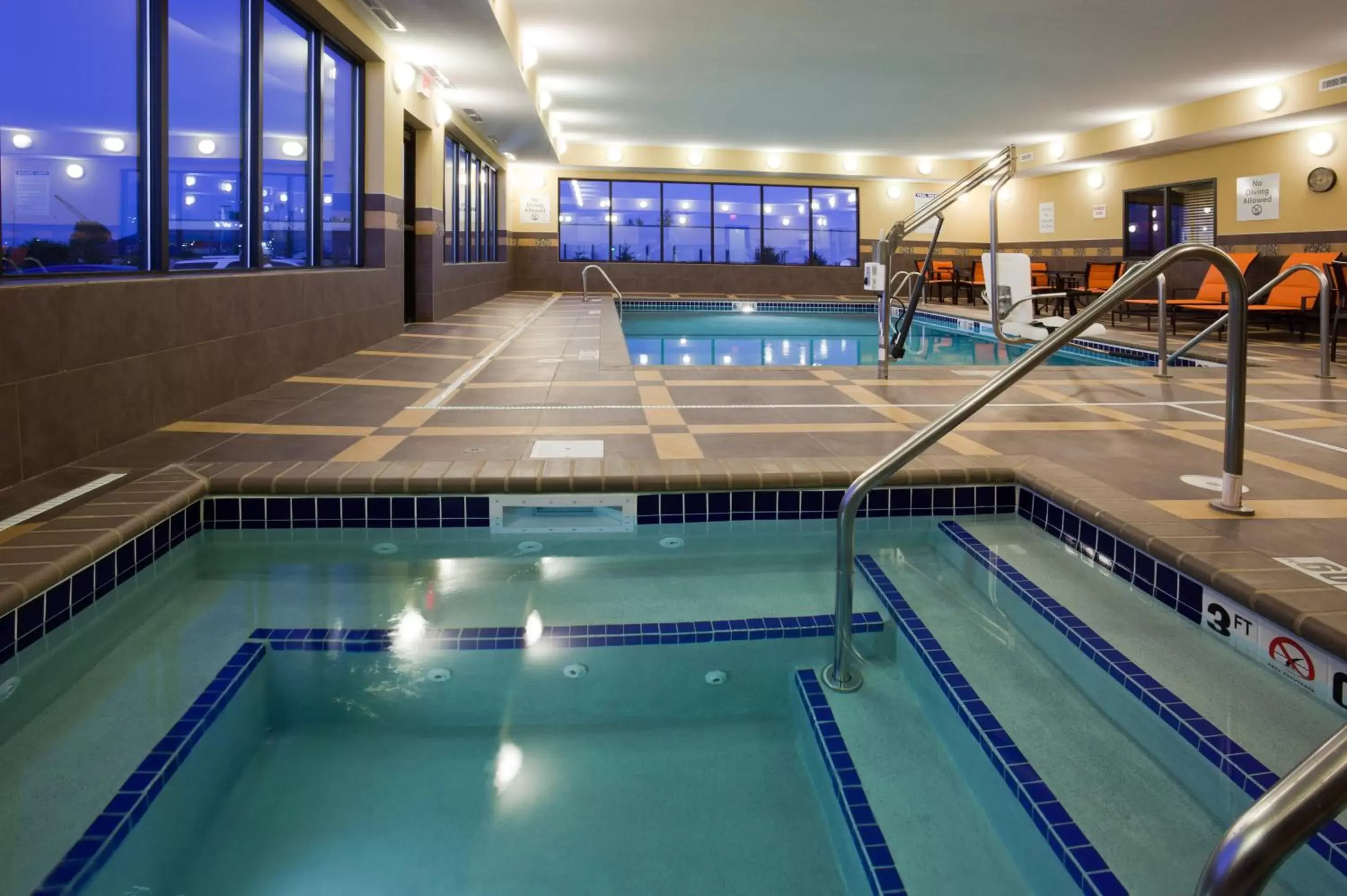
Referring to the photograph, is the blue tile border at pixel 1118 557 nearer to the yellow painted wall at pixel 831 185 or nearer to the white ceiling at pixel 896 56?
the white ceiling at pixel 896 56

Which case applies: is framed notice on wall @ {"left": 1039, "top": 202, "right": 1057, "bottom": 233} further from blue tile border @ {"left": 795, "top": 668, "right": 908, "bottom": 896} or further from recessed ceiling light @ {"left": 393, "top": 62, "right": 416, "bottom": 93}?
blue tile border @ {"left": 795, "top": 668, "right": 908, "bottom": 896}

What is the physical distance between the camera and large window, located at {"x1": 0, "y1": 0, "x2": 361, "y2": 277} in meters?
3.02

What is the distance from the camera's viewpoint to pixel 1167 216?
11.6 meters

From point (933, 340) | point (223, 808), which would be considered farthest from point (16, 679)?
point (933, 340)

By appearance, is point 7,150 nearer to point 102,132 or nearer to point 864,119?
point 102,132

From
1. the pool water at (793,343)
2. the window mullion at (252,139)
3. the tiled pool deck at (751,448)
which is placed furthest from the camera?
the pool water at (793,343)

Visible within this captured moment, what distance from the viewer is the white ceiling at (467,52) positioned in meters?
5.88

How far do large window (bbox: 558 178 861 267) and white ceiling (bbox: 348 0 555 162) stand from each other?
19.5ft

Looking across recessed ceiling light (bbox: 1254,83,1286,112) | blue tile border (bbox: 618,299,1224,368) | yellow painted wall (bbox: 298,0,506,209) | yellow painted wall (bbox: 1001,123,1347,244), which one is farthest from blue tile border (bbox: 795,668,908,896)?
blue tile border (bbox: 618,299,1224,368)

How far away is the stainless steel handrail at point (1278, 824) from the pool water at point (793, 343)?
5671mm

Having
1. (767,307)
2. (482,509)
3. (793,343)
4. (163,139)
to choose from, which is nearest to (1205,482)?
(482,509)

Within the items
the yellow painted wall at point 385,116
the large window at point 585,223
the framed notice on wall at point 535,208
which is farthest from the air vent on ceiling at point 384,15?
the large window at point 585,223

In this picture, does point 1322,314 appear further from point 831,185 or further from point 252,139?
point 831,185

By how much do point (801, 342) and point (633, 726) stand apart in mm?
8012
